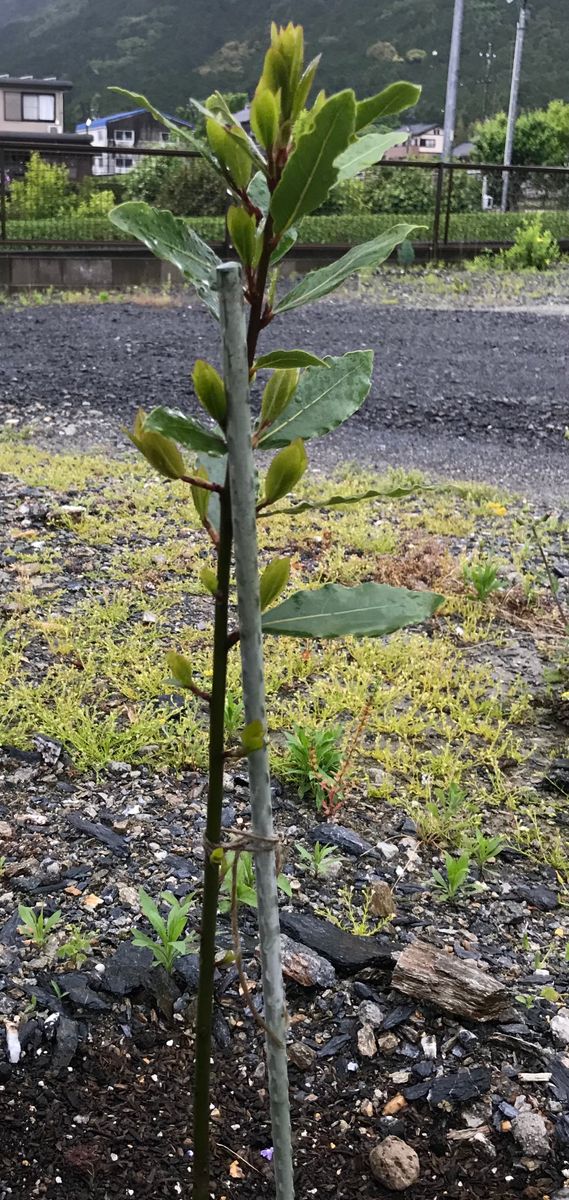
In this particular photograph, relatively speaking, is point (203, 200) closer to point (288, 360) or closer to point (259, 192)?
point (259, 192)

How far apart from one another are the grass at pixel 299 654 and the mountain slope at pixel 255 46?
244 feet

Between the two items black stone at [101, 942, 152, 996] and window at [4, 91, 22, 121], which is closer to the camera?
black stone at [101, 942, 152, 996]

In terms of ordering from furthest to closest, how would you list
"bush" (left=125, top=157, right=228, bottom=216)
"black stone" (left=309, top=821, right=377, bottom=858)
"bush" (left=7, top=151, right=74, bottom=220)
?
1. "bush" (left=125, top=157, right=228, bottom=216)
2. "bush" (left=7, top=151, right=74, bottom=220)
3. "black stone" (left=309, top=821, right=377, bottom=858)

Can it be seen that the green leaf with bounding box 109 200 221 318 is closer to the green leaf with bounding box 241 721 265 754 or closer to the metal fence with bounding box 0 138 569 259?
the green leaf with bounding box 241 721 265 754

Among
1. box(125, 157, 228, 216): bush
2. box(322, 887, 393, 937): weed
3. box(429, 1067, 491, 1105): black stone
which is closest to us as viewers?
box(429, 1067, 491, 1105): black stone

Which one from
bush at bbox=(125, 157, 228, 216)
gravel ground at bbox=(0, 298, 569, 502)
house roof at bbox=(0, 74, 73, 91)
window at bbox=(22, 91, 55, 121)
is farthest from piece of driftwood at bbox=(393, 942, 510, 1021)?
window at bbox=(22, 91, 55, 121)

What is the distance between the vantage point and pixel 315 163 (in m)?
0.75

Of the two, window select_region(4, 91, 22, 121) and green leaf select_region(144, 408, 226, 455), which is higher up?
window select_region(4, 91, 22, 121)

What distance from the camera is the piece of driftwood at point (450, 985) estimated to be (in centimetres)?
161

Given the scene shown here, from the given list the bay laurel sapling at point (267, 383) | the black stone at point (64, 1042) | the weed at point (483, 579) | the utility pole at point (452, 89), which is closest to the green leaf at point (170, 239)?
the bay laurel sapling at point (267, 383)

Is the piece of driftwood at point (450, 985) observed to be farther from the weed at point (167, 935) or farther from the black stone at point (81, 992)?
the black stone at point (81, 992)

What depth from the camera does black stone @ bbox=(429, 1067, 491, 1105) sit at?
1.48 metres

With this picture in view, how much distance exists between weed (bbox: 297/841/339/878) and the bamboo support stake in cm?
93

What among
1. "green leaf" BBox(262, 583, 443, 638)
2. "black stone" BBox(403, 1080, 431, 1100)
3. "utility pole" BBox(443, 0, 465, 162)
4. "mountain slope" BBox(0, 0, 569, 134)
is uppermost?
"mountain slope" BBox(0, 0, 569, 134)
